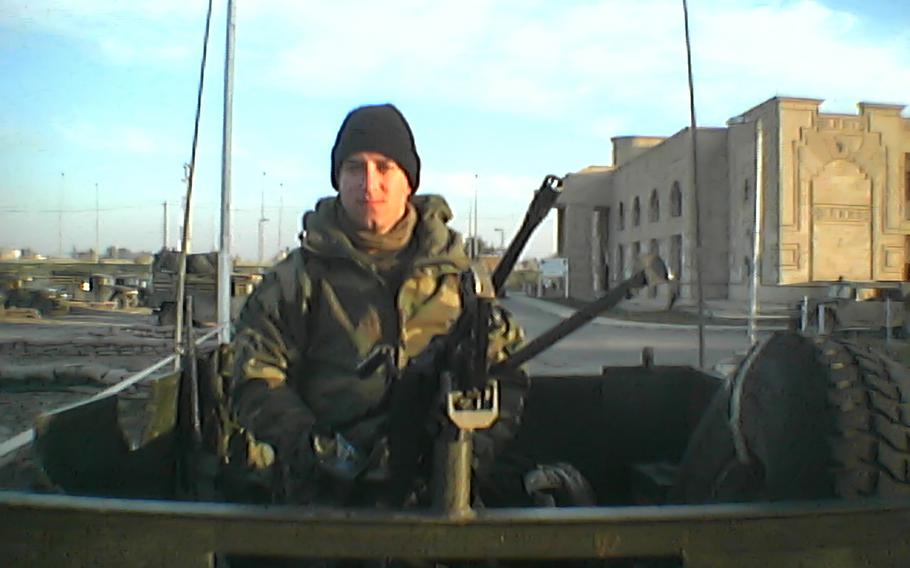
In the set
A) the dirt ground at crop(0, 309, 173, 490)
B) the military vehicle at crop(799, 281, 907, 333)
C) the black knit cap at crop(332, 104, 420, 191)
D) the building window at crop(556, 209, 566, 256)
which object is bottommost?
the dirt ground at crop(0, 309, 173, 490)

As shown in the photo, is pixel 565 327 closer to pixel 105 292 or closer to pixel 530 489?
pixel 530 489

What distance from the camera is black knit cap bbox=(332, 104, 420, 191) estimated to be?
8.41 feet

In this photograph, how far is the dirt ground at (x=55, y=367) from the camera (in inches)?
259

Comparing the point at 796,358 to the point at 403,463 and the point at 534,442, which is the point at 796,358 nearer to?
the point at 403,463

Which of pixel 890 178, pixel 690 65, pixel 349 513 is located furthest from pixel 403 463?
pixel 890 178

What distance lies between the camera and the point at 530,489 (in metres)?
2.60

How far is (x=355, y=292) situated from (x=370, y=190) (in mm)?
319

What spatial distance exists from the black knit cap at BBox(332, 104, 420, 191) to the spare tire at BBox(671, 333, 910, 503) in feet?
3.96

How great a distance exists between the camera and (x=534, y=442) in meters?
3.21

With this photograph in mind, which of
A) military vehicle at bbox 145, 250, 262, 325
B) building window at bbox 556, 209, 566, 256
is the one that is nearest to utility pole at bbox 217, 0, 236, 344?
military vehicle at bbox 145, 250, 262, 325

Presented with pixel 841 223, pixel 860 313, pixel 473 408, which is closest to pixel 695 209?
pixel 473 408

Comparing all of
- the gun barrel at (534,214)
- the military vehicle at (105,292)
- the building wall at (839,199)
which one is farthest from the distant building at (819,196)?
the gun barrel at (534,214)

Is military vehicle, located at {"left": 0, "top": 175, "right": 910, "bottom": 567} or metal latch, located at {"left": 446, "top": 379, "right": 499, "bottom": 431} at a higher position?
metal latch, located at {"left": 446, "top": 379, "right": 499, "bottom": 431}

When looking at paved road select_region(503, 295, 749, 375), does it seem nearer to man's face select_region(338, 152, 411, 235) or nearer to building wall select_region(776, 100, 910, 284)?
man's face select_region(338, 152, 411, 235)
